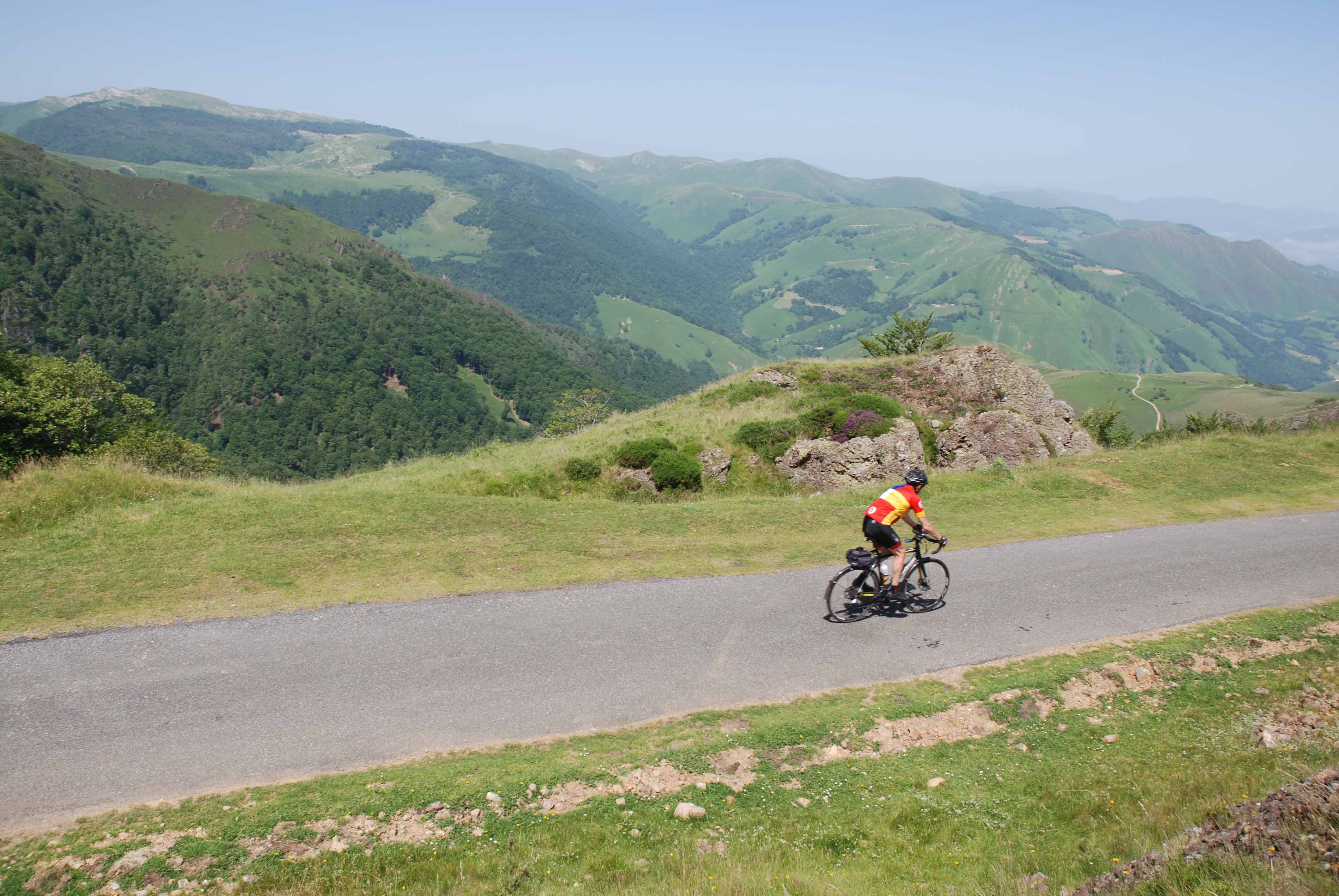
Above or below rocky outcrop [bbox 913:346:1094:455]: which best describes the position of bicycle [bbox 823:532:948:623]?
below

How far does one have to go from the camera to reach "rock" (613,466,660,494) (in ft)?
64.3

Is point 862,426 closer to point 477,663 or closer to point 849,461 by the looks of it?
point 849,461

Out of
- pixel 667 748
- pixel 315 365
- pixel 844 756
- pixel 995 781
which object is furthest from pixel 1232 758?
pixel 315 365

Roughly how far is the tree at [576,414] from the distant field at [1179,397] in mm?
116333

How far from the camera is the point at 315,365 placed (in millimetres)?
152000

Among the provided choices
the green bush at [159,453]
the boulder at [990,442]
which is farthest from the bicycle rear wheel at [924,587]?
the green bush at [159,453]

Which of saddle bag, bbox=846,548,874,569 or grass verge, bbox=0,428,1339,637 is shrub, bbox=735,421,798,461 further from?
saddle bag, bbox=846,548,874,569

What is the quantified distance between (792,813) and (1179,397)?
214 m

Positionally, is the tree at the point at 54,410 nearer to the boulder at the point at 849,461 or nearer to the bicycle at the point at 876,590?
the bicycle at the point at 876,590

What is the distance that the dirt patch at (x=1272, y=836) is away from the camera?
13.8ft

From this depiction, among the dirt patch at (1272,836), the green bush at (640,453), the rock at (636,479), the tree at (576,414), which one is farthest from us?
the tree at (576,414)

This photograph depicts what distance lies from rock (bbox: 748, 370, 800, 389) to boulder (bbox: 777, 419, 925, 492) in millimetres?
7239

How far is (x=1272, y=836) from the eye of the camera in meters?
4.44

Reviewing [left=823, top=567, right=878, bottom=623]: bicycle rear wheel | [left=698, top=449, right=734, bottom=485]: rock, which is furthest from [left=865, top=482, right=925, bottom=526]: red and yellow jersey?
[left=698, top=449, right=734, bottom=485]: rock
